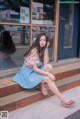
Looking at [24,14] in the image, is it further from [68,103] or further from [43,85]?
[68,103]

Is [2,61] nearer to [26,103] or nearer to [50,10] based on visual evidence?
[26,103]

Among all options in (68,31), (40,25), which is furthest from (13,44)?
(68,31)

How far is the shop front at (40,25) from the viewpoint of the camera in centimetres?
492

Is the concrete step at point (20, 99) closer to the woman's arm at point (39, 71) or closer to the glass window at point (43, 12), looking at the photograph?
the woman's arm at point (39, 71)

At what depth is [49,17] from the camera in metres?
5.79

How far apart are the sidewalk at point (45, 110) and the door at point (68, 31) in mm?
2039

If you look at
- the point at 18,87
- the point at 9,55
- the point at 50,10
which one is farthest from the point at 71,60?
the point at 18,87

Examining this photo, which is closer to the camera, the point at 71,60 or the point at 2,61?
the point at 2,61

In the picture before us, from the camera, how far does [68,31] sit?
6.53 metres

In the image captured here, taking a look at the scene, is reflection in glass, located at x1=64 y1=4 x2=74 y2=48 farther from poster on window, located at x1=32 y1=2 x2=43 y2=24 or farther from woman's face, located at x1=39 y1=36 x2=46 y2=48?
woman's face, located at x1=39 y1=36 x2=46 y2=48

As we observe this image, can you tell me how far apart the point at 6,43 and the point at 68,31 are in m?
2.10

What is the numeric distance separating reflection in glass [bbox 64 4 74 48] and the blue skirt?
7.41ft

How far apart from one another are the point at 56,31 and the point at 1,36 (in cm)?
154

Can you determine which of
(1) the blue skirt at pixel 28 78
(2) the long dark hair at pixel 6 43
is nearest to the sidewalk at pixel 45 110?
(1) the blue skirt at pixel 28 78
